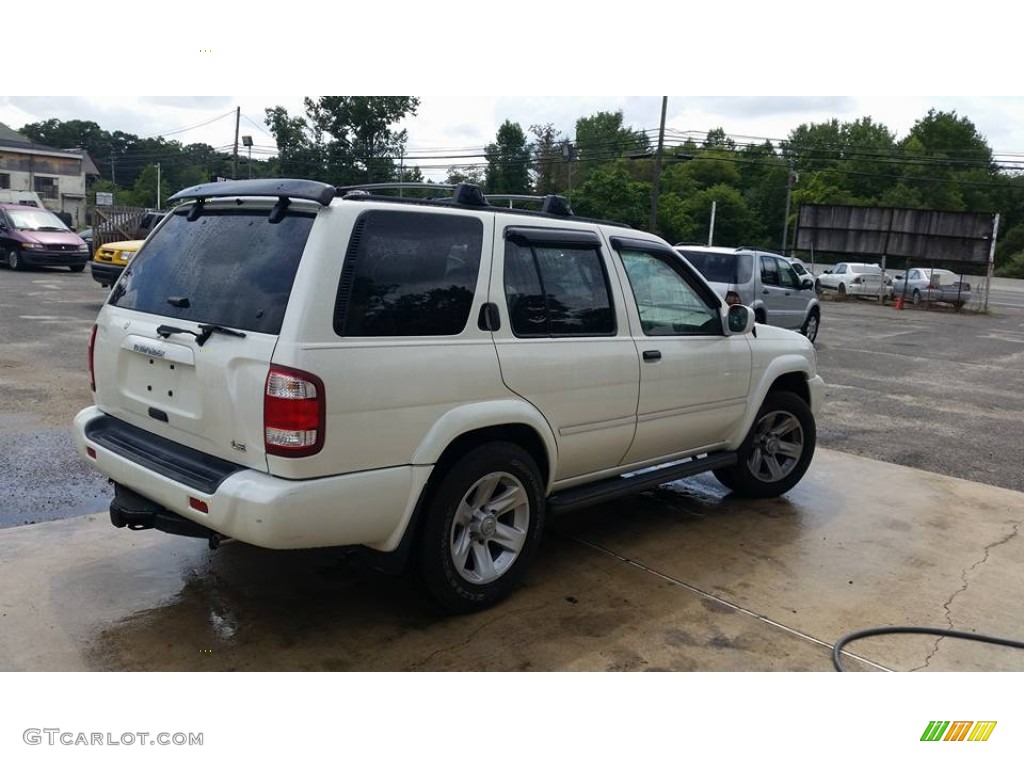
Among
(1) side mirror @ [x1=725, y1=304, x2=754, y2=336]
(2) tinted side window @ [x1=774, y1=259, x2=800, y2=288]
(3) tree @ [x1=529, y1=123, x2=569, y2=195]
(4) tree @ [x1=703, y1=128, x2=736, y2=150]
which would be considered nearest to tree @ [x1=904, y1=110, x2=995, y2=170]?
(4) tree @ [x1=703, y1=128, x2=736, y2=150]

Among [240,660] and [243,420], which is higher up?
[243,420]

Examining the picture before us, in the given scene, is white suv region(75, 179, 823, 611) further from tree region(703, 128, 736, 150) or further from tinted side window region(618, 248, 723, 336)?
tree region(703, 128, 736, 150)

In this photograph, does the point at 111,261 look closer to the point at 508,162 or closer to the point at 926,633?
the point at 926,633

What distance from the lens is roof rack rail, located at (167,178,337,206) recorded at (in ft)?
10.8

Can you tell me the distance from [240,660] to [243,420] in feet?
3.34

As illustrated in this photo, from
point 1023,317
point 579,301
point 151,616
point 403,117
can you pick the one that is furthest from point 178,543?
point 403,117

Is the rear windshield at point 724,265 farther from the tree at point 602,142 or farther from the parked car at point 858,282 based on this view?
the tree at point 602,142

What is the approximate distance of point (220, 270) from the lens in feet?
11.7

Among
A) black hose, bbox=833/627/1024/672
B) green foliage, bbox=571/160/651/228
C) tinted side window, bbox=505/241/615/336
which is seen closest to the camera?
black hose, bbox=833/627/1024/672

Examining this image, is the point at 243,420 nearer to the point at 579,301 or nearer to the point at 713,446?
the point at 579,301

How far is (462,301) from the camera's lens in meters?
3.69

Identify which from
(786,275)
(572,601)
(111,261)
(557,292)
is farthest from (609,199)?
Answer: (572,601)

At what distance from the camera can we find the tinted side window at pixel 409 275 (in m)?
3.31

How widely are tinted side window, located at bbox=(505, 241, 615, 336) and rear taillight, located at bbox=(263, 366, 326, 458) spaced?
116 centimetres
